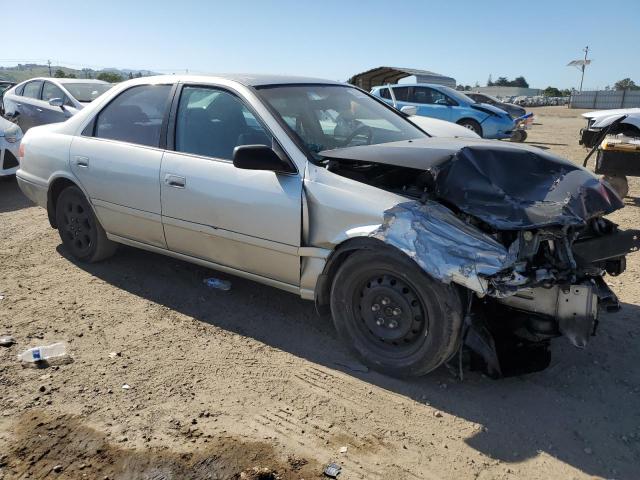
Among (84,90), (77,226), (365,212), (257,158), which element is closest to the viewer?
(365,212)

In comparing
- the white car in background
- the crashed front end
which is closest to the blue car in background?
the white car in background

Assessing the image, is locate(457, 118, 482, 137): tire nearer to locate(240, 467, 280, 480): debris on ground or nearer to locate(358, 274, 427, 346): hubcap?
locate(358, 274, 427, 346): hubcap

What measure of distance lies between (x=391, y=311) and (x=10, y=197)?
23.4ft

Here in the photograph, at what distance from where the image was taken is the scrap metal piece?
2.72 metres

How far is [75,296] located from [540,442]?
3614 millimetres

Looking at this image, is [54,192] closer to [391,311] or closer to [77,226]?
[77,226]

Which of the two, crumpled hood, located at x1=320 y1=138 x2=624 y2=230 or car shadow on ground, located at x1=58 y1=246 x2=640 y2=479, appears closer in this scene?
car shadow on ground, located at x1=58 y1=246 x2=640 y2=479

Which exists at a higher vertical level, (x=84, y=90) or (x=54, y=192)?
(x=84, y=90)

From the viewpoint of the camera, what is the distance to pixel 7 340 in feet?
12.0

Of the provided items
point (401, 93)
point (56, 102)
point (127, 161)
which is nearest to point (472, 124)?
point (401, 93)

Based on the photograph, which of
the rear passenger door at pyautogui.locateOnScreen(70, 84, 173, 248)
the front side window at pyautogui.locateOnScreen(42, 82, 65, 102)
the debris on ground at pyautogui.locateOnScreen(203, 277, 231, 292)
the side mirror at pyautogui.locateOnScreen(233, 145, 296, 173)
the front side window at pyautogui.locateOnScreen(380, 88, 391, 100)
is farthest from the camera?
the front side window at pyautogui.locateOnScreen(380, 88, 391, 100)

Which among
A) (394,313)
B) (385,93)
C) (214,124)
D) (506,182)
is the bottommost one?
(394,313)

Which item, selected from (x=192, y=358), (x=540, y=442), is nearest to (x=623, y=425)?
(x=540, y=442)

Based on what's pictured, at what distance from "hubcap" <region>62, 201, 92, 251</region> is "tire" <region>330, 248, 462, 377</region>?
8.95 ft
